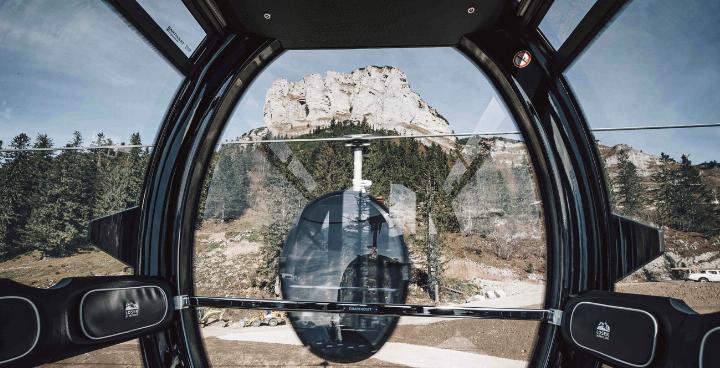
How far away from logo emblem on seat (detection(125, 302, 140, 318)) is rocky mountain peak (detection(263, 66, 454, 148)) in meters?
1.90

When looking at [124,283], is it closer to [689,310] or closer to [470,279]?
[689,310]

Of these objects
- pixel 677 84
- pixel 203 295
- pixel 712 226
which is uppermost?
pixel 677 84

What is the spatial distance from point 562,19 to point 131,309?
164 cm

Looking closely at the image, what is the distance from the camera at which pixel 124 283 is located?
1.00 m

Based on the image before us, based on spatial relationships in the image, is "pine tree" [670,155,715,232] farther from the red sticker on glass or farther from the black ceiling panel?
the black ceiling panel

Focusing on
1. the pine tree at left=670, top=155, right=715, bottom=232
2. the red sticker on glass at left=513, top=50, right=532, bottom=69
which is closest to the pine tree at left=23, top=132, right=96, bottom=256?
the red sticker on glass at left=513, top=50, right=532, bottom=69

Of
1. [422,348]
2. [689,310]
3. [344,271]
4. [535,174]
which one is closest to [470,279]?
[422,348]

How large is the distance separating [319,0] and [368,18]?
18 centimetres

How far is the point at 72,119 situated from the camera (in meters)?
4.00

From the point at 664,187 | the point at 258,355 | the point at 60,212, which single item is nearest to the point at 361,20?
the point at 664,187

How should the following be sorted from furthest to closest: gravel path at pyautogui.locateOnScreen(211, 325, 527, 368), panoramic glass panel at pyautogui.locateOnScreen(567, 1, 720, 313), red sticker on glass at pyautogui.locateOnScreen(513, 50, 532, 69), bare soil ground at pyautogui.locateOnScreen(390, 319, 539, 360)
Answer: bare soil ground at pyautogui.locateOnScreen(390, 319, 539, 360) < gravel path at pyautogui.locateOnScreen(211, 325, 527, 368) < panoramic glass panel at pyautogui.locateOnScreen(567, 1, 720, 313) < red sticker on glass at pyautogui.locateOnScreen(513, 50, 532, 69)

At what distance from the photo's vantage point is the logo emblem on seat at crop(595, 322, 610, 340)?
83cm

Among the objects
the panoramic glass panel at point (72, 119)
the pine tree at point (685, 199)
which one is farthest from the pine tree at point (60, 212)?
the pine tree at point (685, 199)

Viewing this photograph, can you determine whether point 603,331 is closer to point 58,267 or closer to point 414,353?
point 414,353
